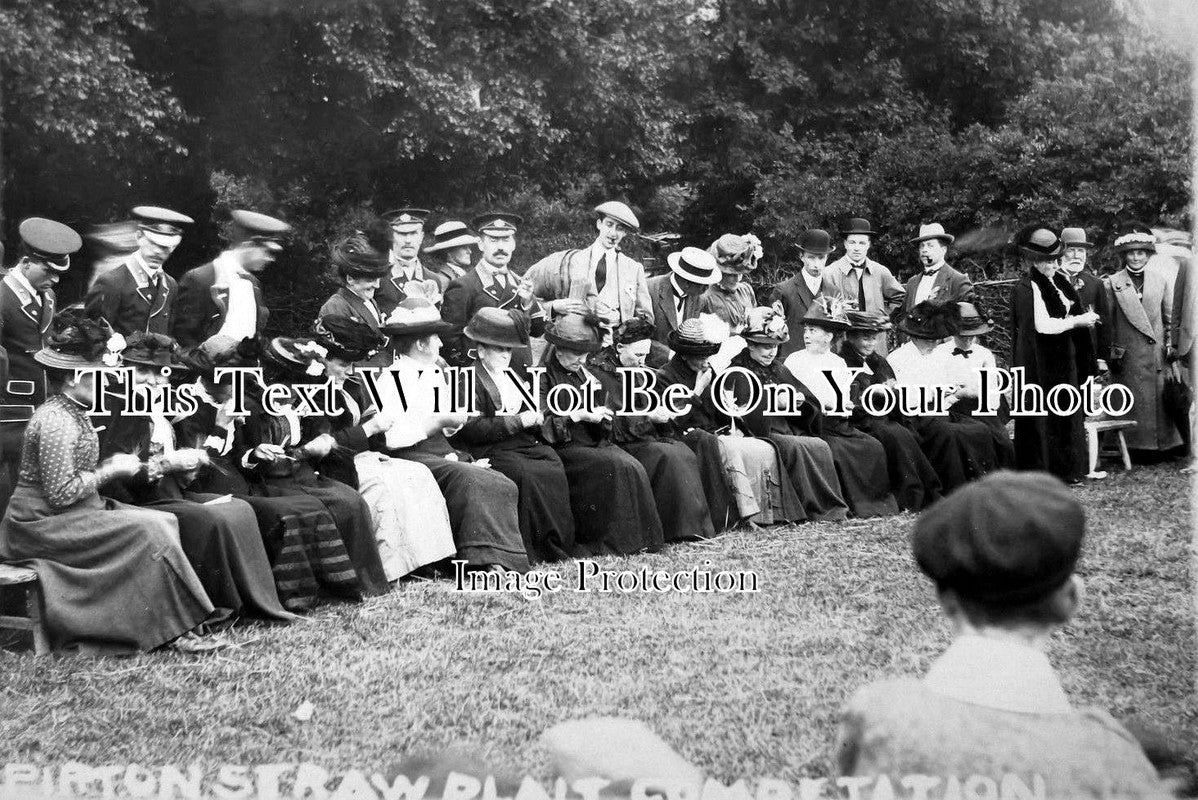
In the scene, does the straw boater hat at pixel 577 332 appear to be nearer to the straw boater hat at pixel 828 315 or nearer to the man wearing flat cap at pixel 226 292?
the straw boater hat at pixel 828 315

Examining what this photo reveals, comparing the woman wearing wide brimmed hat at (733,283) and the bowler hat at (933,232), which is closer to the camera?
the bowler hat at (933,232)

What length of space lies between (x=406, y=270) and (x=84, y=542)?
7.34ft

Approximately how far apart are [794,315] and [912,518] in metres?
1.43

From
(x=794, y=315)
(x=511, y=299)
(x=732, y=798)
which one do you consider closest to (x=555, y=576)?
(x=732, y=798)

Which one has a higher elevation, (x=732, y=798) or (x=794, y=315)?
(x=794, y=315)

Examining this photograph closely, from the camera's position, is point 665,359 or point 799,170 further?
point 665,359

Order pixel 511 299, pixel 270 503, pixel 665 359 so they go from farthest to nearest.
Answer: pixel 665 359
pixel 511 299
pixel 270 503

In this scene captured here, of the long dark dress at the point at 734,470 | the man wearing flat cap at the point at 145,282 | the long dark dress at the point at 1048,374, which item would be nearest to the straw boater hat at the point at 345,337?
the man wearing flat cap at the point at 145,282

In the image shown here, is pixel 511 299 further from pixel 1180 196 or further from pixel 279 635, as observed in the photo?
pixel 1180 196

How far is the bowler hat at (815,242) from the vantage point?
543 centimetres

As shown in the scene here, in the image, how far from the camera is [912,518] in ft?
18.5

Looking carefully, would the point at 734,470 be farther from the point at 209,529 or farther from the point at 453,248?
the point at 209,529

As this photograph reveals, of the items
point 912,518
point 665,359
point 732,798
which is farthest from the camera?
point 665,359

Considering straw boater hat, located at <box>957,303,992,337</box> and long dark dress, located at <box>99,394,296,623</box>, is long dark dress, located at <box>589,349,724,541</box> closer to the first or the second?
straw boater hat, located at <box>957,303,992,337</box>
